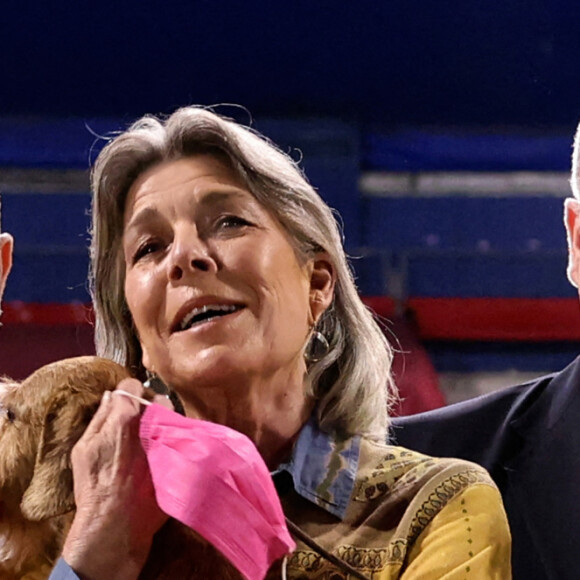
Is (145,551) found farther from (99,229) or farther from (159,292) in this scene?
(99,229)

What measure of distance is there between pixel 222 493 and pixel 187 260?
0.96 feet

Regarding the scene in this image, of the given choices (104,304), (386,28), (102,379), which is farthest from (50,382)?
(386,28)

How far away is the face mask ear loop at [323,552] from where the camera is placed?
A: 85 cm

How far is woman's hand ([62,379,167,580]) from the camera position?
2.59 ft

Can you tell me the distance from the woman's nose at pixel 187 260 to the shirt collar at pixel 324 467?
214mm

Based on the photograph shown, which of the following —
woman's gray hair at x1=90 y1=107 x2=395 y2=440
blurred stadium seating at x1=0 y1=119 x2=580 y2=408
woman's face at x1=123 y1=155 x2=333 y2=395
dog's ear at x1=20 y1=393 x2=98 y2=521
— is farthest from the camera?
blurred stadium seating at x1=0 y1=119 x2=580 y2=408

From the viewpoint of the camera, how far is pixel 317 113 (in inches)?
89.4

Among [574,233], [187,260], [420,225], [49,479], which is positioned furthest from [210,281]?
[420,225]

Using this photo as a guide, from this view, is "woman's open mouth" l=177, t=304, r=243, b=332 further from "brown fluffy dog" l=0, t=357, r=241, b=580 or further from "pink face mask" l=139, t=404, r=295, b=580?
"pink face mask" l=139, t=404, r=295, b=580

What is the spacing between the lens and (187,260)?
38.1 inches

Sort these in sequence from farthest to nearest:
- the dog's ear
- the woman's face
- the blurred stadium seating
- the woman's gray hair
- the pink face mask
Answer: the blurred stadium seating → the woman's gray hair → the woman's face → the dog's ear → the pink face mask

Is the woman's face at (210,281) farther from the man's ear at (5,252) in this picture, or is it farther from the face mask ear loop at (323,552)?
the man's ear at (5,252)

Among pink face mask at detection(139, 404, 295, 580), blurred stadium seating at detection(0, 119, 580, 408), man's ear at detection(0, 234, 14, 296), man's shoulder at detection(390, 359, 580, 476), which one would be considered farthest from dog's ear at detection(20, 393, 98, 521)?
blurred stadium seating at detection(0, 119, 580, 408)

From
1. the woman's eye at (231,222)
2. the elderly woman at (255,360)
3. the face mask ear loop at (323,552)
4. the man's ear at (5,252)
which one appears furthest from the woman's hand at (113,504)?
the man's ear at (5,252)
